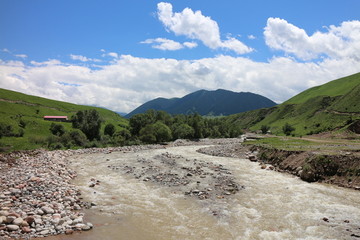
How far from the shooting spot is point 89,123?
295 ft

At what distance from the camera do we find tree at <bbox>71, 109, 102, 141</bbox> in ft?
288

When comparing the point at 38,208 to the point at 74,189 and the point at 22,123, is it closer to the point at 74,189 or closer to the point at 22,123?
the point at 74,189

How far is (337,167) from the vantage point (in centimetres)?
2888

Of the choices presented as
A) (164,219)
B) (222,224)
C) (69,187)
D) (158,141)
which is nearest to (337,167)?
(222,224)

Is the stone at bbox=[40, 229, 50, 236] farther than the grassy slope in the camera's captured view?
No

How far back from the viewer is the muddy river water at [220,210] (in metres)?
14.9

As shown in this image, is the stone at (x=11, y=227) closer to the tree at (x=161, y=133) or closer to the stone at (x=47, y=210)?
the stone at (x=47, y=210)

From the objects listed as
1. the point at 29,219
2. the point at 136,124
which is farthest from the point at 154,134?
the point at 29,219

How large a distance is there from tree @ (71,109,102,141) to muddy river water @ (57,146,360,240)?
207 feet

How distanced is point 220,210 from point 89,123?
8145 cm

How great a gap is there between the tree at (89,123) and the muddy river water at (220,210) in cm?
6300

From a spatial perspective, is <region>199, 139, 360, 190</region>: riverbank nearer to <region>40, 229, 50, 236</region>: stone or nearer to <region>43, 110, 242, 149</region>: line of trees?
<region>40, 229, 50, 236</region>: stone

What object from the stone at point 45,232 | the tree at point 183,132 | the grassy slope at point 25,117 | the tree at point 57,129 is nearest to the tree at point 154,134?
the tree at point 183,132

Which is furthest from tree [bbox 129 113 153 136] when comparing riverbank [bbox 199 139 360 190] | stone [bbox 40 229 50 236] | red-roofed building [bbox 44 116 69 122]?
stone [bbox 40 229 50 236]
